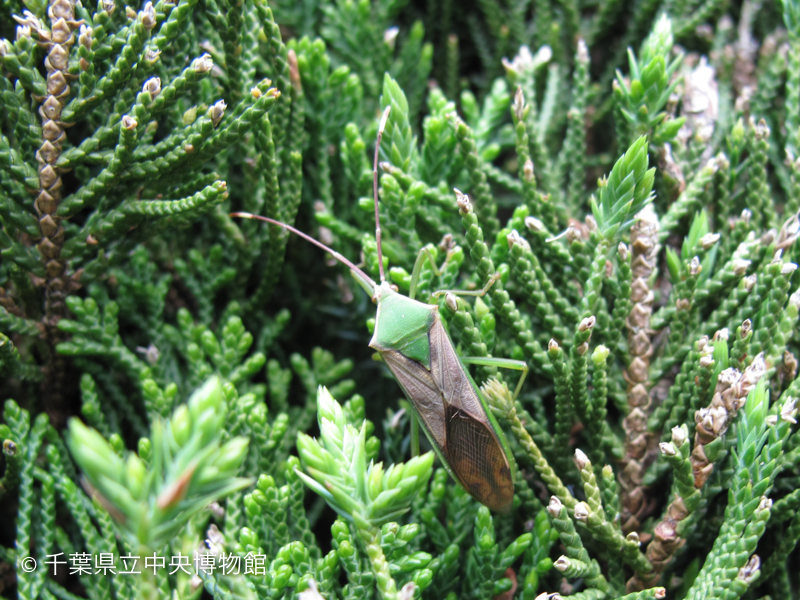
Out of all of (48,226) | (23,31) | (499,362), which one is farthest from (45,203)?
(499,362)

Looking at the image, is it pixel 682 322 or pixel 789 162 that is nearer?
pixel 682 322

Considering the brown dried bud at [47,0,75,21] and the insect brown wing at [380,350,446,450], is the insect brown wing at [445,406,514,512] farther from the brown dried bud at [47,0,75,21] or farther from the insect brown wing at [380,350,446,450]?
the brown dried bud at [47,0,75,21]

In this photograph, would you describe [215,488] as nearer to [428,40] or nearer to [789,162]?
[789,162]

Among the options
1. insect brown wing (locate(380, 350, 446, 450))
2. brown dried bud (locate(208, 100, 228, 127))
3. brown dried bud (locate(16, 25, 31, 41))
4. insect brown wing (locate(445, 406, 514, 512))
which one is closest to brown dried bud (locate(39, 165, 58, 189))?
brown dried bud (locate(16, 25, 31, 41))

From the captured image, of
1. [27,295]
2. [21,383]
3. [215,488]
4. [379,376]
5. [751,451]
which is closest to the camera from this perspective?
[215,488]

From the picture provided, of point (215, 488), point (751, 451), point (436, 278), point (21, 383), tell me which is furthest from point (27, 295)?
point (751, 451)

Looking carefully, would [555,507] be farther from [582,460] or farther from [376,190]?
[376,190]

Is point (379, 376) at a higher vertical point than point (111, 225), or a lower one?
lower
